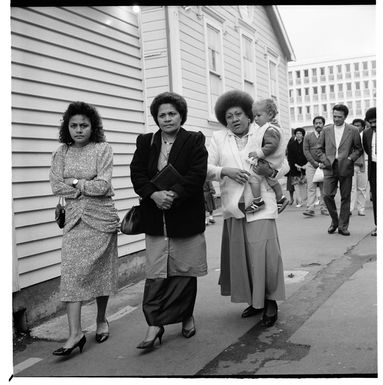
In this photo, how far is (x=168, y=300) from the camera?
3596 mm

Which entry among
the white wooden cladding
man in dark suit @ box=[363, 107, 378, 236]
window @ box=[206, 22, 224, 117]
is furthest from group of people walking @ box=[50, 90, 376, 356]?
window @ box=[206, 22, 224, 117]

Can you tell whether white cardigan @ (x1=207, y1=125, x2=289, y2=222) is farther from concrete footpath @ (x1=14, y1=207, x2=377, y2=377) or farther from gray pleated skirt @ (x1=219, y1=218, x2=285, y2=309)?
concrete footpath @ (x1=14, y1=207, x2=377, y2=377)

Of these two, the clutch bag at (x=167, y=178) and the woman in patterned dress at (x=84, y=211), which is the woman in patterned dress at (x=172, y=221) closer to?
the clutch bag at (x=167, y=178)

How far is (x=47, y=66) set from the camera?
434cm

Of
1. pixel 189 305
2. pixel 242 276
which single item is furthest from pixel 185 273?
pixel 242 276

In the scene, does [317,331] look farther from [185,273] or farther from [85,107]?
[85,107]

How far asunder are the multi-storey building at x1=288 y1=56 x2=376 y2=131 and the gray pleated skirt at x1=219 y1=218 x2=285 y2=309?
27.3 feet

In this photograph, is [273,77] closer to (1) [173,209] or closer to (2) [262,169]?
(2) [262,169]

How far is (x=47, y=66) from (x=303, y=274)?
3.23 m

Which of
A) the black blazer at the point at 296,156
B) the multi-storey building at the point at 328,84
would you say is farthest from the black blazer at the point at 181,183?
the multi-storey building at the point at 328,84

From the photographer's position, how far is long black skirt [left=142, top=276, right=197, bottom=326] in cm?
354

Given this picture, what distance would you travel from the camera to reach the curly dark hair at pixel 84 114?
12.1 ft

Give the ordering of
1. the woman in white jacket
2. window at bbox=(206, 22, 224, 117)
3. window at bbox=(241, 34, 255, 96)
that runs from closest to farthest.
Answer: the woman in white jacket < window at bbox=(206, 22, 224, 117) < window at bbox=(241, 34, 255, 96)

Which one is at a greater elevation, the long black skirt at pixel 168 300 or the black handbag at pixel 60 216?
the black handbag at pixel 60 216
